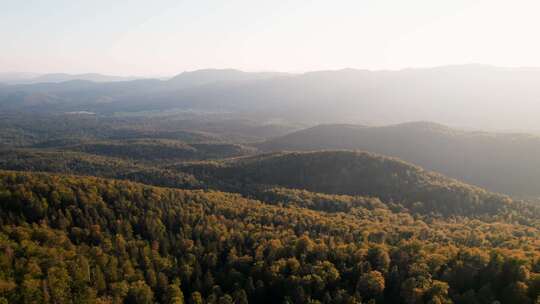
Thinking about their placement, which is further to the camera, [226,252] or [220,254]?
[226,252]

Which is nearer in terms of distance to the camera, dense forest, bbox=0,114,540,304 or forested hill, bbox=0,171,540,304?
forested hill, bbox=0,171,540,304

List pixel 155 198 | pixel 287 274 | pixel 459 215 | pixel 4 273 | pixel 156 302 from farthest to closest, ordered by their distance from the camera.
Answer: pixel 459 215
pixel 155 198
pixel 287 274
pixel 156 302
pixel 4 273

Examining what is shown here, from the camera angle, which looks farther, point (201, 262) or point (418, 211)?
point (418, 211)

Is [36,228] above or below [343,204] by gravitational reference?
above

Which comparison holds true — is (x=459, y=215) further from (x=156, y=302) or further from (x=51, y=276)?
(x=51, y=276)

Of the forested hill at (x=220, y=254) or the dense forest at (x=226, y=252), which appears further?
the dense forest at (x=226, y=252)

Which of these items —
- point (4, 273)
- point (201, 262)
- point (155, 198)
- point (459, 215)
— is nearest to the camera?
point (4, 273)

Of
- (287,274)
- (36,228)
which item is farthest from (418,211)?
(36,228)
